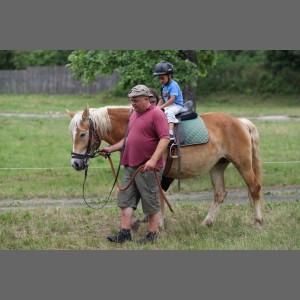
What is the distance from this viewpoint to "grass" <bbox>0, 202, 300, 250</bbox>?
856 centimetres

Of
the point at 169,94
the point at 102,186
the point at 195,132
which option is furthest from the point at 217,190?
the point at 102,186

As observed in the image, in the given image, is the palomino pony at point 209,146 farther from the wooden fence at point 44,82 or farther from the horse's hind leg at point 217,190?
the wooden fence at point 44,82

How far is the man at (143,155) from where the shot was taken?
843 centimetres

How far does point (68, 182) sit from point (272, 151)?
7.24 m

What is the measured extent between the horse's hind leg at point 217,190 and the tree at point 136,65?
4.41 m

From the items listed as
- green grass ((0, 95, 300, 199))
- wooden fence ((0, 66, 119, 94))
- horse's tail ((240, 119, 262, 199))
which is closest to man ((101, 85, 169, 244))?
horse's tail ((240, 119, 262, 199))

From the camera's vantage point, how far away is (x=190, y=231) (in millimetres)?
9500

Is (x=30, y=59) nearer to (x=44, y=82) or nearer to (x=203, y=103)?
(x=44, y=82)

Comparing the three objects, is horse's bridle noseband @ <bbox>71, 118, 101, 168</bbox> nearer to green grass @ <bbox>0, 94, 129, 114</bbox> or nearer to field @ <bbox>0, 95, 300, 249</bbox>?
field @ <bbox>0, 95, 300, 249</bbox>

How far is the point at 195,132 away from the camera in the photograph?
9.78 meters

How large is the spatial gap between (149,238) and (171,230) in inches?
36.1

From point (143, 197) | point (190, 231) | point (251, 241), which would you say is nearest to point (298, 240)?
point (251, 241)

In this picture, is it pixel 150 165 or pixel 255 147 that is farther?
pixel 255 147

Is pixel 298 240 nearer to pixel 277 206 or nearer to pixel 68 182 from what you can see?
pixel 277 206
